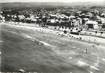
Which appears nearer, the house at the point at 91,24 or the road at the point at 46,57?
the road at the point at 46,57

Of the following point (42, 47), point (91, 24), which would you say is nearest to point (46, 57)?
point (42, 47)

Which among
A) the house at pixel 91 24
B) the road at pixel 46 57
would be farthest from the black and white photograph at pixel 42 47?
the house at pixel 91 24

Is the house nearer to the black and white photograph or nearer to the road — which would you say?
the black and white photograph

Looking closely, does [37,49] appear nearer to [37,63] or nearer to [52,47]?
[52,47]

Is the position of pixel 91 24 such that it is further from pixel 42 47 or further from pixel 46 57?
pixel 46 57

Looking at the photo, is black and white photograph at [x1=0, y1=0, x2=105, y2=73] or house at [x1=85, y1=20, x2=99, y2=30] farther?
house at [x1=85, y1=20, x2=99, y2=30]

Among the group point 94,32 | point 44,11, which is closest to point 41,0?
point 44,11

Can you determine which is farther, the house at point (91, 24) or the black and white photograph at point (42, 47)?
the house at point (91, 24)

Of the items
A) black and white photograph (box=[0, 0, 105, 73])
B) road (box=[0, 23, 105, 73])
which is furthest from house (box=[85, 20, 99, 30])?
road (box=[0, 23, 105, 73])

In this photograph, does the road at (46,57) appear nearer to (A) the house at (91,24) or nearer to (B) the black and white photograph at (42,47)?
(B) the black and white photograph at (42,47)

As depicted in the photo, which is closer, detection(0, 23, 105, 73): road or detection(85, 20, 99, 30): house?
detection(0, 23, 105, 73): road

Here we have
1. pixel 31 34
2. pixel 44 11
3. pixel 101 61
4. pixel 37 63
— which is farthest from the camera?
pixel 31 34
